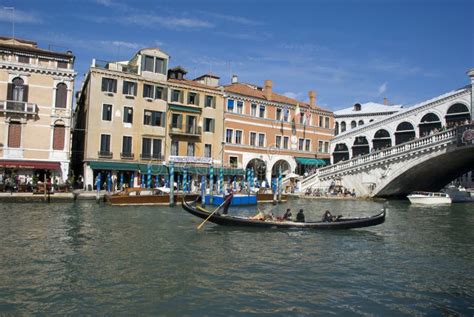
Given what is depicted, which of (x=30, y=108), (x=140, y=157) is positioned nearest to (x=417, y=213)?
(x=140, y=157)

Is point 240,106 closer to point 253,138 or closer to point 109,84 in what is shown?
point 253,138

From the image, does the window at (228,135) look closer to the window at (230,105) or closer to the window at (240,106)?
the window at (230,105)

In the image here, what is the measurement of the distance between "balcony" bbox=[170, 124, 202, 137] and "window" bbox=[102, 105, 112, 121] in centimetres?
435

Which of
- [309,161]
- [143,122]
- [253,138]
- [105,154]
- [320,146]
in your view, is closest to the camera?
[105,154]

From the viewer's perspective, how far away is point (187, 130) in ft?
105

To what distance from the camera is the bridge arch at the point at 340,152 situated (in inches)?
1752

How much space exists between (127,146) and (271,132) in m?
12.4

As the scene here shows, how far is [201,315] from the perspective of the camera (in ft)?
24.4

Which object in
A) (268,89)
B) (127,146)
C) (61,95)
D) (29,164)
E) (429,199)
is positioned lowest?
(429,199)

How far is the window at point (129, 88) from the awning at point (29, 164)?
673 centimetres

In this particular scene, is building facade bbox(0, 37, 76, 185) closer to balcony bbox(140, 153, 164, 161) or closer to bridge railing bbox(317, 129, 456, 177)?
balcony bbox(140, 153, 164, 161)

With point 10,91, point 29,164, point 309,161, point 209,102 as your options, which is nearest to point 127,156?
point 29,164

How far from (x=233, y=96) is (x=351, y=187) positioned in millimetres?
11414

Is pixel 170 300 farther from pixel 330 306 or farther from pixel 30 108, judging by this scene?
pixel 30 108
